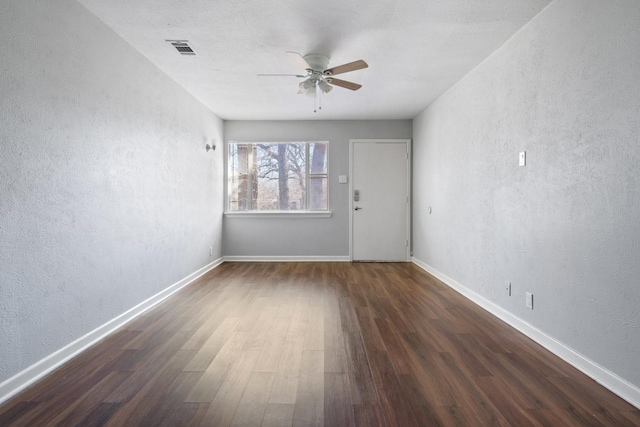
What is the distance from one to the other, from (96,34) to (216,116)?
292cm

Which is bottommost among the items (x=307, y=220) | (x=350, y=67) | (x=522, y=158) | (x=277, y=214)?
(x=307, y=220)

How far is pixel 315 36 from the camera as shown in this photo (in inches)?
114

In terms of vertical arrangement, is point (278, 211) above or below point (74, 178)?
below

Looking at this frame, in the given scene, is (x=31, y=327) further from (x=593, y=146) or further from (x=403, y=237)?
(x=403, y=237)

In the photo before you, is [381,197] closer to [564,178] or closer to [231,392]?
[564,178]

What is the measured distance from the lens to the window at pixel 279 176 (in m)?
5.92

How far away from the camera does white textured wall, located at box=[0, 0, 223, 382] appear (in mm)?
1895

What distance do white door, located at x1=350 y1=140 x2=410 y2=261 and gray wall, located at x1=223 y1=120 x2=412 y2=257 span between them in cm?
16

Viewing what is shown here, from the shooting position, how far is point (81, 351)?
7.80ft

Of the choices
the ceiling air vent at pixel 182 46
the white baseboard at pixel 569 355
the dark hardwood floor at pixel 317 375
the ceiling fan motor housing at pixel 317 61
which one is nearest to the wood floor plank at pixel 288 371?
the dark hardwood floor at pixel 317 375

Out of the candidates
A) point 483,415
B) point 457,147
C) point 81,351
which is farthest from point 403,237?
point 81,351

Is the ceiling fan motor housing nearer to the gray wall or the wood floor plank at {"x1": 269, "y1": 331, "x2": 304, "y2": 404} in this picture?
the wood floor plank at {"x1": 269, "y1": 331, "x2": 304, "y2": 404}

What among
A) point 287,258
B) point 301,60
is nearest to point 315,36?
point 301,60

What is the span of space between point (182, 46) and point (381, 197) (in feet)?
12.4
